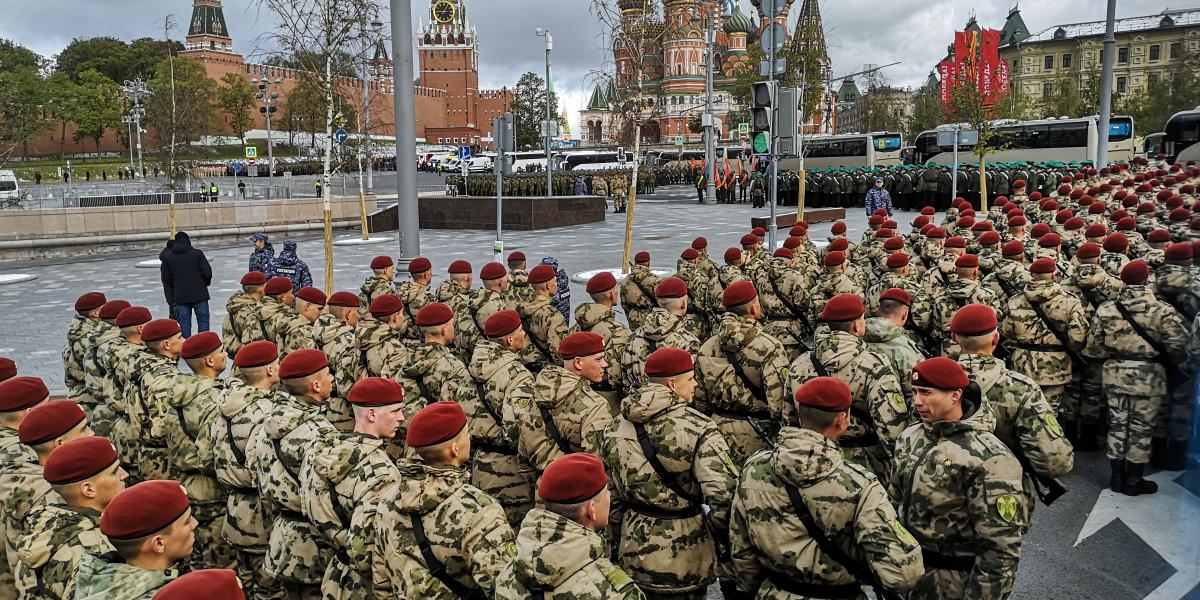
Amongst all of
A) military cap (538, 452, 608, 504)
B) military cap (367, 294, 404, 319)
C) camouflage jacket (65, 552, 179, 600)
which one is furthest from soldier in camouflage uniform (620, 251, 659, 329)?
camouflage jacket (65, 552, 179, 600)

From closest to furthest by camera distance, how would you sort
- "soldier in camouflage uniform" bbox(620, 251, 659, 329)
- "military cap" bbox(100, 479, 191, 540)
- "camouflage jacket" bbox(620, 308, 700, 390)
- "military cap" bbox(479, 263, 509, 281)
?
"military cap" bbox(100, 479, 191, 540), "camouflage jacket" bbox(620, 308, 700, 390), "military cap" bbox(479, 263, 509, 281), "soldier in camouflage uniform" bbox(620, 251, 659, 329)

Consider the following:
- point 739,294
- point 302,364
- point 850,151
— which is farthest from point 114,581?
point 850,151

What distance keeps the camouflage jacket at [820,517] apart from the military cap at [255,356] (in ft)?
9.59

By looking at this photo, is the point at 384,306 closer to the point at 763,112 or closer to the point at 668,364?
the point at 668,364

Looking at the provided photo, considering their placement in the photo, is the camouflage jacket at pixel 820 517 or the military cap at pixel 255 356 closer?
the camouflage jacket at pixel 820 517

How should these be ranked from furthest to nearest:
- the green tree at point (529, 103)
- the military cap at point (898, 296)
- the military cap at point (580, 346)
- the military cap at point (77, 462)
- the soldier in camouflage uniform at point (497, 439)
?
the green tree at point (529, 103) → the military cap at point (898, 296) → the soldier in camouflage uniform at point (497, 439) → the military cap at point (580, 346) → the military cap at point (77, 462)

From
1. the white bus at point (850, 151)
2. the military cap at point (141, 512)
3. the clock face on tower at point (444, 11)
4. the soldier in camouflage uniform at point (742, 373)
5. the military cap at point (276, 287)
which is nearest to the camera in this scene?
the military cap at point (141, 512)

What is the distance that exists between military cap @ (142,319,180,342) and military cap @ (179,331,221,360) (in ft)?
2.76

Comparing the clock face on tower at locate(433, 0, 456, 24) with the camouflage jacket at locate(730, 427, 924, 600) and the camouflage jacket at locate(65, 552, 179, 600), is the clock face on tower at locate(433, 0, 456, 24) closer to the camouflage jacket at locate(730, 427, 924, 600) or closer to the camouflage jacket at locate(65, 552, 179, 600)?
the camouflage jacket at locate(730, 427, 924, 600)

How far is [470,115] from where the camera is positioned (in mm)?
126438

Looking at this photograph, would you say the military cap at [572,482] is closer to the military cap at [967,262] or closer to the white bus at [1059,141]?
the military cap at [967,262]

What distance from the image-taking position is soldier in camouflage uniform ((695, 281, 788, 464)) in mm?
5328

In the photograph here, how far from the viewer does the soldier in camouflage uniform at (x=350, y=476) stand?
144 inches

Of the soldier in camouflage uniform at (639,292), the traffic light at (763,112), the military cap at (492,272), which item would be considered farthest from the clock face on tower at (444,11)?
the military cap at (492,272)
